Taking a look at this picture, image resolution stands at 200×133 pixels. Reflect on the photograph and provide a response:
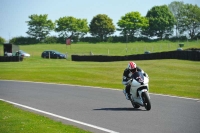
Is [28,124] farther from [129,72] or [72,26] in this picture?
[72,26]

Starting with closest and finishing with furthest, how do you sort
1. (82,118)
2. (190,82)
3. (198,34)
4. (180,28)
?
(82,118)
(190,82)
(198,34)
(180,28)

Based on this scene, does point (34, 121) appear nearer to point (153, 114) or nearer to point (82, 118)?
point (82, 118)

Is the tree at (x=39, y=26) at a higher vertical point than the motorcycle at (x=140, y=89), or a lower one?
higher

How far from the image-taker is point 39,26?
102000mm

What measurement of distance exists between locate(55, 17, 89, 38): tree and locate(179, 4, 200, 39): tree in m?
45.1

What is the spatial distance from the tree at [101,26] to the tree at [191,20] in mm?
43994

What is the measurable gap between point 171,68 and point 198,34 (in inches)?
1739

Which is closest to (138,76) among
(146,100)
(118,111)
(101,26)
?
(146,100)

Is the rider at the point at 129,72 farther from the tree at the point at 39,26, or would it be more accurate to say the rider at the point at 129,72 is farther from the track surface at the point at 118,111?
the tree at the point at 39,26

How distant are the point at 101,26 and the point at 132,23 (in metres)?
9.07

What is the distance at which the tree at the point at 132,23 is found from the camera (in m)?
113

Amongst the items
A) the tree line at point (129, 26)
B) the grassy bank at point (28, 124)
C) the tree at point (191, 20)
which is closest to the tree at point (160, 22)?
the tree line at point (129, 26)

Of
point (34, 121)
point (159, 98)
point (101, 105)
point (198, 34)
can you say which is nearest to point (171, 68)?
point (159, 98)

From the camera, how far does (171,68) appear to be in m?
30.5
